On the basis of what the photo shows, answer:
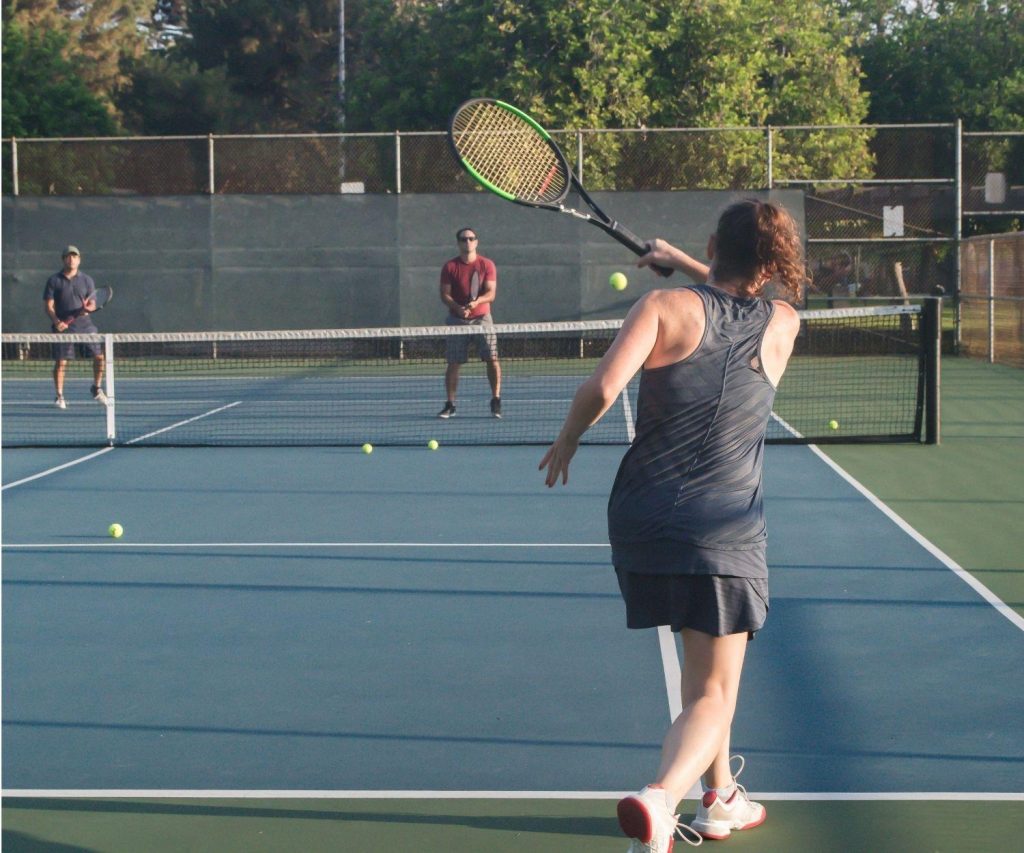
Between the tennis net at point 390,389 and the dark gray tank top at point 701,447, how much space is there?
23.0 feet

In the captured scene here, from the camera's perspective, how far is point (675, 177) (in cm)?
2078

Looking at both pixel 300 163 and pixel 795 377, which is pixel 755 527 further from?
pixel 300 163

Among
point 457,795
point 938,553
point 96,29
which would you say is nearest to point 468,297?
point 938,553

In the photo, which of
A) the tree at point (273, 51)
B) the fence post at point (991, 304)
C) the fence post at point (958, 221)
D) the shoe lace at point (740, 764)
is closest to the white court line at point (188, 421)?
the shoe lace at point (740, 764)

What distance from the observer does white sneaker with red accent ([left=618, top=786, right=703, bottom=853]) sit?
114 inches

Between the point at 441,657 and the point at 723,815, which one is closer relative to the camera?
the point at 723,815

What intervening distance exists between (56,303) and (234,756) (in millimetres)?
10876

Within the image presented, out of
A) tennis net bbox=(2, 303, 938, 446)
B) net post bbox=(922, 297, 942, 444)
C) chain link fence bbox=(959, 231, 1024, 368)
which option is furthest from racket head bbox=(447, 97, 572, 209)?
chain link fence bbox=(959, 231, 1024, 368)

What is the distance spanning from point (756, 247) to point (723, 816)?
1296 millimetres

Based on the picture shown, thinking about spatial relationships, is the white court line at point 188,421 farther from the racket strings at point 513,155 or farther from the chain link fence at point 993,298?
the chain link fence at point 993,298

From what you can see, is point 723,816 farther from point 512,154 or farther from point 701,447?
point 512,154

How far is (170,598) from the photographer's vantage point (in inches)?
231

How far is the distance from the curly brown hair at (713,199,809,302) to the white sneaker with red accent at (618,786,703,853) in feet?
3.56

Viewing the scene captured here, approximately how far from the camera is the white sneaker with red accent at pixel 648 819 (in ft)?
9.50
